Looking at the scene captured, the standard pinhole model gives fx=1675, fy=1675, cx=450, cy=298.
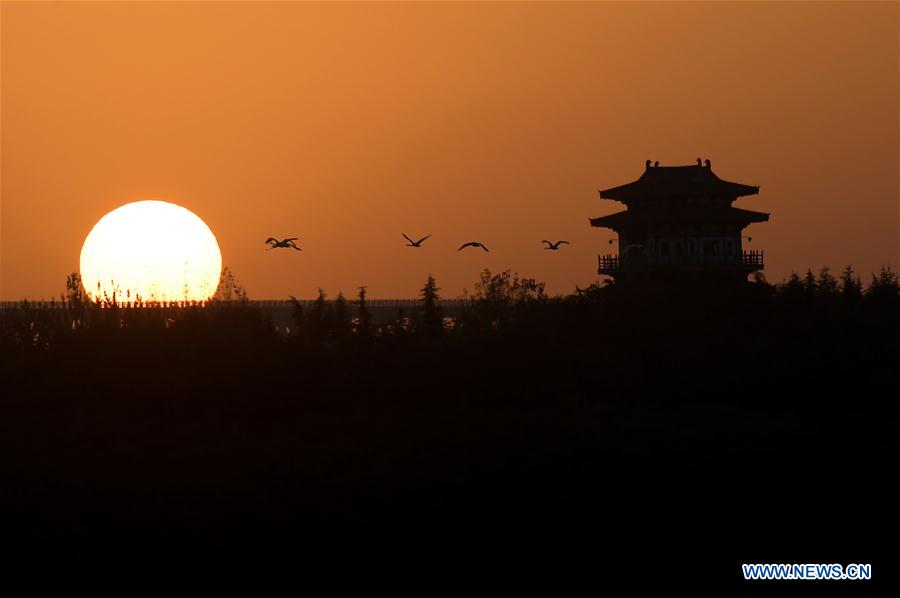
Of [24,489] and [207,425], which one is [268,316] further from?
[24,489]

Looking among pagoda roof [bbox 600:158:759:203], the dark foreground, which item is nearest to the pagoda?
pagoda roof [bbox 600:158:759:203]

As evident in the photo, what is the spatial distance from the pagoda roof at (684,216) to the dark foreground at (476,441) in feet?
23.4

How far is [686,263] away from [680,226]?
5.52 ft

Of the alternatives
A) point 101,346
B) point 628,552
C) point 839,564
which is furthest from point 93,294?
point 839,564

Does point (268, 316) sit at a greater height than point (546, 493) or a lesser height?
greater

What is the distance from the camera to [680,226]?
74.7 meters

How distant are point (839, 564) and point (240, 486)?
16743 millimetres

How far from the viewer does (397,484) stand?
4844 centimetres

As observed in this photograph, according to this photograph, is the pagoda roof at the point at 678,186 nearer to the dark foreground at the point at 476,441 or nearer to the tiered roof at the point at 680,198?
the tiered roof at the point at 680,198

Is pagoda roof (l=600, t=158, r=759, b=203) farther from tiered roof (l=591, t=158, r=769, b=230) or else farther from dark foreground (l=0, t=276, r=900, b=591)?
dark foreground (l=0, t=276, r=900, b=591)

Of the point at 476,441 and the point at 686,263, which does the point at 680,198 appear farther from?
the point at 476,441

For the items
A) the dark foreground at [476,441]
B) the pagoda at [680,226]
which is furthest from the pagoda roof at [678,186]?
the dark foreground at [476,441]

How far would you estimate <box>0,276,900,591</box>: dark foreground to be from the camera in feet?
144

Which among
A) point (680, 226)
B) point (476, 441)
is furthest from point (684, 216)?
point (476, 441)
